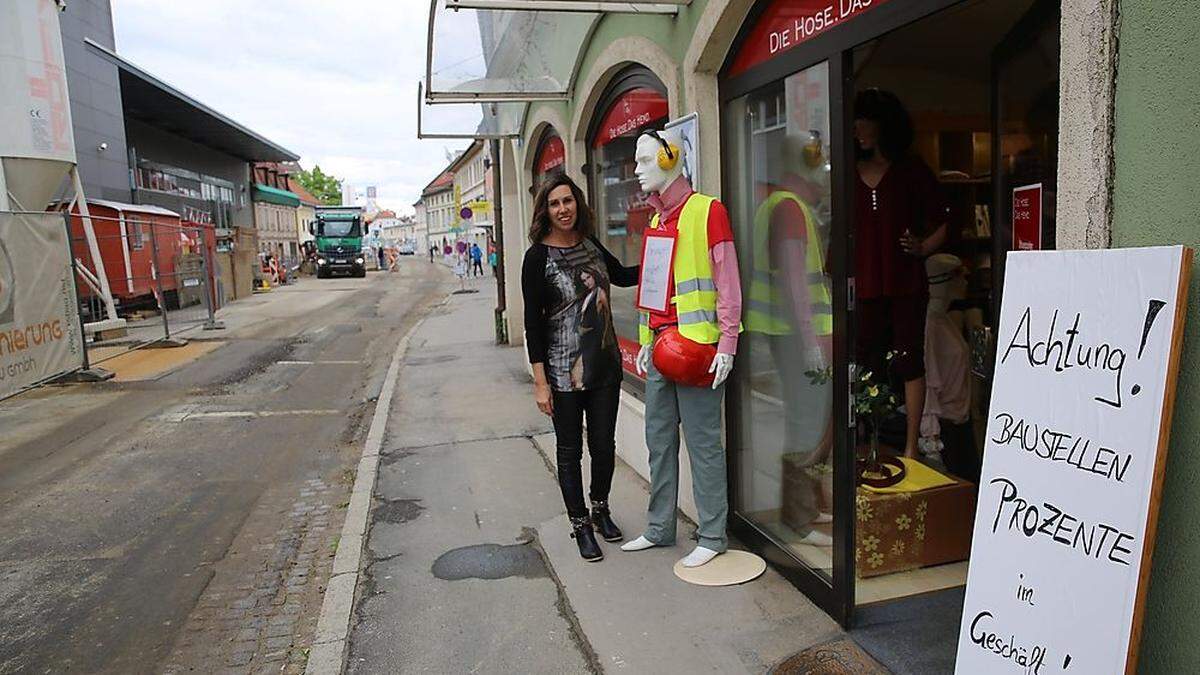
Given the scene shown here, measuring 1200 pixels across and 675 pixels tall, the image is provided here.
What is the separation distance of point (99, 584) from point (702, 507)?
3.43m

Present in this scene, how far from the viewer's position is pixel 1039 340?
2207 mm

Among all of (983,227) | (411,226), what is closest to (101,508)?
(983,227)

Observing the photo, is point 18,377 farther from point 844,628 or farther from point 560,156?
point 844,628

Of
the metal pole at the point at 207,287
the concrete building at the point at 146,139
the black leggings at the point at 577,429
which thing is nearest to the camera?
the black leggings at the point at 577,429

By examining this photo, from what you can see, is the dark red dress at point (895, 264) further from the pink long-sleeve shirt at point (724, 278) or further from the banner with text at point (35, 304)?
the banner with text at point (35, 304)

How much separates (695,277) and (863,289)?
1151mm

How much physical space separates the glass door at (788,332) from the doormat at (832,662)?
19cm

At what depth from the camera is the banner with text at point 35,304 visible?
910cm

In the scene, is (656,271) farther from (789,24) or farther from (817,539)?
(817,539)

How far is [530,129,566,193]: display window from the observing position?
8.57 metres

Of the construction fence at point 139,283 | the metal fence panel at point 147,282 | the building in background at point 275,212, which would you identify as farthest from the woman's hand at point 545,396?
the building in background at point 275,212

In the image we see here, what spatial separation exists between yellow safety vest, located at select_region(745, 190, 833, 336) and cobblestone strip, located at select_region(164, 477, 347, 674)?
2.68 meters

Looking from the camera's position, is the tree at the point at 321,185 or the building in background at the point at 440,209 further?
the tree at the point at 321,185

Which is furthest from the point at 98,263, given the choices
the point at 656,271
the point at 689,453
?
the point at 689,453
